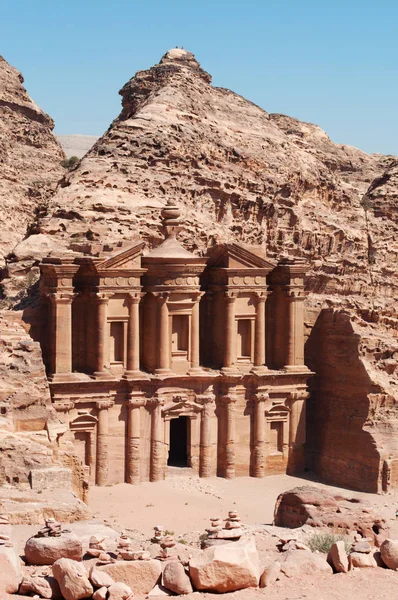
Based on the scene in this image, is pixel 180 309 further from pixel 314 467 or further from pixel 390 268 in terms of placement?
pixel 390 268

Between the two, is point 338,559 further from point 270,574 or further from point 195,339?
point 195,339

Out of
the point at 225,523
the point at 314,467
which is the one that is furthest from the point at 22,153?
the point at 225,523

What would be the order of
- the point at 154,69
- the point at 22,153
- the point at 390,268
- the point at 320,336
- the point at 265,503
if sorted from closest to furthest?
the point at 265,503
the point at 320,336
the point at 390,268
the point at 154,69
the point at 22,153

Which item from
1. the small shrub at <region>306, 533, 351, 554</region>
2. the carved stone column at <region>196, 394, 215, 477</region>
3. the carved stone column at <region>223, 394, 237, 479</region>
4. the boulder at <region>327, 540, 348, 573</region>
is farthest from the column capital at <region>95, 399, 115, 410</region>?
the boulder at <region>327, 540, 348, 573</region>

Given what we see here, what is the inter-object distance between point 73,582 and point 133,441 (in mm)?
19427

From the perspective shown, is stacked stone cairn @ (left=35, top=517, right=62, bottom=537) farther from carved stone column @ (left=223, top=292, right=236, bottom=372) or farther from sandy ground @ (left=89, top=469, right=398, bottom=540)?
carved stone column @ (left=223, top=292, right=236, bottom=372)

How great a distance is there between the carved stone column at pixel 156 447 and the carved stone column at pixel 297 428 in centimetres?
514

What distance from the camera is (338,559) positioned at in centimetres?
1833

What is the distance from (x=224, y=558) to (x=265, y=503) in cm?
1722

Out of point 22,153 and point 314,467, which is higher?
point 22,153

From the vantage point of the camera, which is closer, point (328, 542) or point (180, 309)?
point (328, 542)

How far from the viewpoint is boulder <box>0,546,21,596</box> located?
16828mm

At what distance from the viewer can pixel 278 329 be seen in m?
39.3

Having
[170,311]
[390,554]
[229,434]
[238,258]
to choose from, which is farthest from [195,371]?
[390,554]
